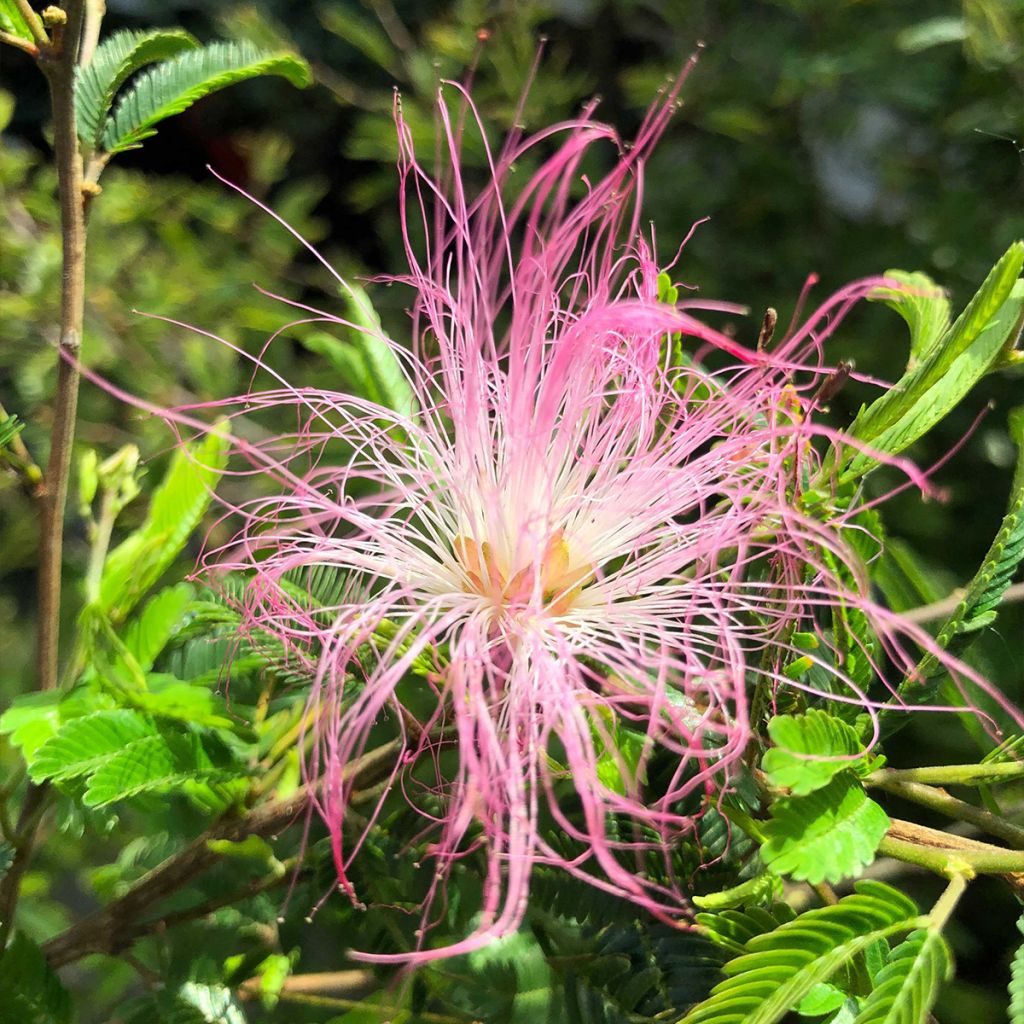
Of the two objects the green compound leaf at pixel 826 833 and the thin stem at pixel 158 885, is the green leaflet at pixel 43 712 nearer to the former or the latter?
the thin stem at pixel 158 885

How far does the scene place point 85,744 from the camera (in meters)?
0.51

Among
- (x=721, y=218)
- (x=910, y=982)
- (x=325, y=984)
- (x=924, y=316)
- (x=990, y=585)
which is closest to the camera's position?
(x=910, y=982)

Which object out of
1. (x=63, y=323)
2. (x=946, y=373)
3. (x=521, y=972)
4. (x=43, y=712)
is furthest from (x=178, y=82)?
(x=521, y=972)

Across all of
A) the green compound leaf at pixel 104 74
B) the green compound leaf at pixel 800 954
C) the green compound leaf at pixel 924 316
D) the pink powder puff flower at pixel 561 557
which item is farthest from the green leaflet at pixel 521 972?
the green compound leaf at pixel 104 74

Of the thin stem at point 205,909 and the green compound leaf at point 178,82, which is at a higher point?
the green compound leaf at point 178,82

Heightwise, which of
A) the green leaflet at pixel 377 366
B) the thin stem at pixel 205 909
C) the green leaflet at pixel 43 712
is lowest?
the thin stem at pixel 205 909

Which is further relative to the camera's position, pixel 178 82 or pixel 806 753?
pixel 178 82

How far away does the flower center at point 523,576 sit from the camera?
0.56 metres

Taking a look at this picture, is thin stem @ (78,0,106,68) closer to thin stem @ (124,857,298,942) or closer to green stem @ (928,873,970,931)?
thin stem @ (124,857,298,942)

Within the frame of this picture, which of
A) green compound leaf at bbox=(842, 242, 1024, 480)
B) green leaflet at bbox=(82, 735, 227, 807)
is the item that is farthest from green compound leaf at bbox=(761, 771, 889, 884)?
green leaflet at bbox=(82, 735, 227, 807)

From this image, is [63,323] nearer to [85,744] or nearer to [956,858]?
[85,744]

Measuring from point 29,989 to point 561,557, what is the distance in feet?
1.42

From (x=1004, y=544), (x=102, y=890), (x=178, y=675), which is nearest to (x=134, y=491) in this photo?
(x=178, y=675)

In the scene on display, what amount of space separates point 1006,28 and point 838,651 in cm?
92
